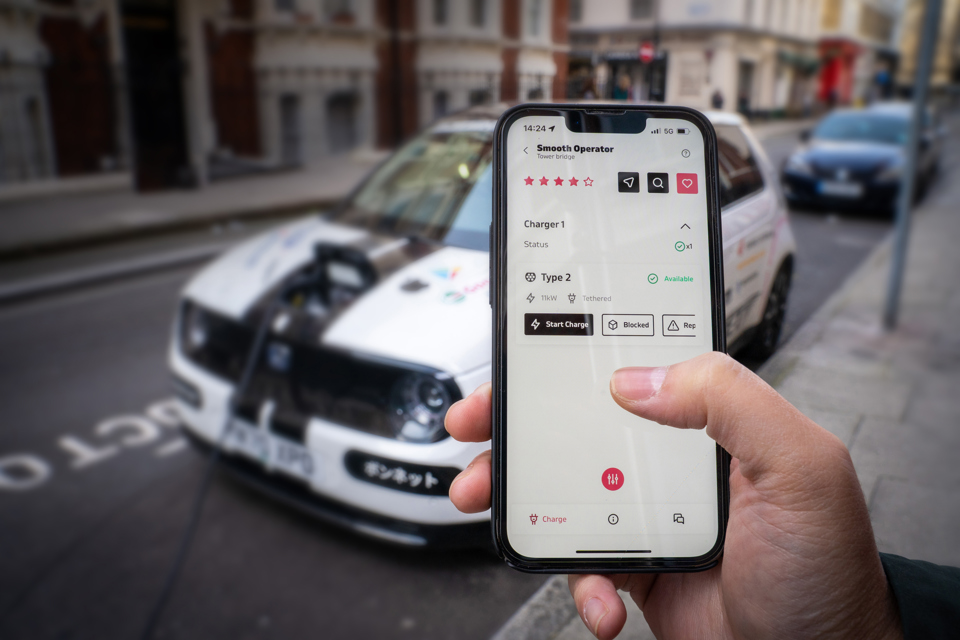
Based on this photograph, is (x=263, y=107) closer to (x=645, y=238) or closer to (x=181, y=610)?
(x=181, y=610)

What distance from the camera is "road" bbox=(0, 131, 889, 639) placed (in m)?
2.56

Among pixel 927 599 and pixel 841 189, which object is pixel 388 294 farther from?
pixel 927 599

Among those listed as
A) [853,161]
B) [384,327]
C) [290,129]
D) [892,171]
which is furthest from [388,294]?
[290,129]

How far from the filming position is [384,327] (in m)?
2.20

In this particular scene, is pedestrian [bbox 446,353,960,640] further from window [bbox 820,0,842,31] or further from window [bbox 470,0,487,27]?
window [bbox 470,0,487,27]

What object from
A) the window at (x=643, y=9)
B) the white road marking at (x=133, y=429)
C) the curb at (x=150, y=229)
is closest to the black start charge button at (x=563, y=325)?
the window at (x=643, y=9)

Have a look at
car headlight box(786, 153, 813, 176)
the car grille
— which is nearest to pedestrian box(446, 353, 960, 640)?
the car grille

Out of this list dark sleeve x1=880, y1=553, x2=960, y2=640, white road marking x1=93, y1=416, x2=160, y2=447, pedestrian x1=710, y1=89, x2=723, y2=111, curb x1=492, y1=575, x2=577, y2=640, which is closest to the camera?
dark sleeve x1=880, y1=553, x2=960, y2=640

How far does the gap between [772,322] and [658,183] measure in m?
0.29

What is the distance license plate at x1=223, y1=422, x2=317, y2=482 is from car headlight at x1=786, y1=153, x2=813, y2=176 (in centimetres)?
171

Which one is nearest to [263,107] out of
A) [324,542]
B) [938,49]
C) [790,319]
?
[324,542]

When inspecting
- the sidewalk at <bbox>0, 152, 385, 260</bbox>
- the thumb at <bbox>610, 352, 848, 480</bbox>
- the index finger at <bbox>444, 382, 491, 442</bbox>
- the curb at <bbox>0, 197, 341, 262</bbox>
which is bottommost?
the curb at <bbox>0, 197, 341, 262</bbox>

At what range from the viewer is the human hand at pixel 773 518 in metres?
0.90

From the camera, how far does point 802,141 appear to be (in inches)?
78.7
